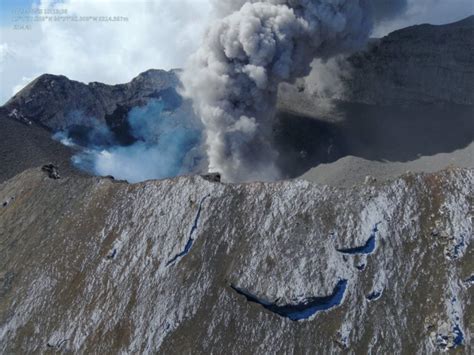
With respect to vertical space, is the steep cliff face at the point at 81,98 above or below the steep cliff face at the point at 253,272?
above

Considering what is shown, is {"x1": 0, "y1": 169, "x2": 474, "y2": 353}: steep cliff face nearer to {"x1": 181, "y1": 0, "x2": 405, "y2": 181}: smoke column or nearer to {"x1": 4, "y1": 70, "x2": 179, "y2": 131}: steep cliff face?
{"x1": 181, "y1": 0, "x2": 405, "y2": 181}: smoke column

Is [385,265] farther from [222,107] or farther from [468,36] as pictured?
[468,36]

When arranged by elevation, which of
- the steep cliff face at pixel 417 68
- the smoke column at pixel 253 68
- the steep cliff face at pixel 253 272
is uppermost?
the steep cliff face at pixel 417 68

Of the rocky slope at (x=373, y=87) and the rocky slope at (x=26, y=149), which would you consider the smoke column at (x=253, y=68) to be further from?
the rocky slope at (x=26, y=149)

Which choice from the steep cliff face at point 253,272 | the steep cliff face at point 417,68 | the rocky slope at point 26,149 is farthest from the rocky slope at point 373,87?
the steep cliff face at point 253,272

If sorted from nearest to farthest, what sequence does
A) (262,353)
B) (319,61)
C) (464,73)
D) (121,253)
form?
(262,353)
(121,253)
(464,73)
(319,61)

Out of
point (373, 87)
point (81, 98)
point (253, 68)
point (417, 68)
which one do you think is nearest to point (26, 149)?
point (81, 98)

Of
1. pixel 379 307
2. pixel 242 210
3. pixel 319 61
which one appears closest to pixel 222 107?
pixel 319 61

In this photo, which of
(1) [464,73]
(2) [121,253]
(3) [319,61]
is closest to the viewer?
(2) [121,253]
